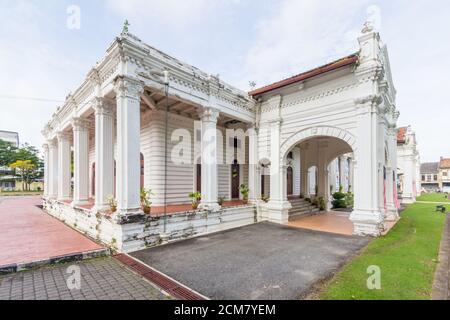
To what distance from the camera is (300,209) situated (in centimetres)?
1188

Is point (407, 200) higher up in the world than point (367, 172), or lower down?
lower down

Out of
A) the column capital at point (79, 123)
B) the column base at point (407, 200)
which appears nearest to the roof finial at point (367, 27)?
the column capital at point (79, 123)

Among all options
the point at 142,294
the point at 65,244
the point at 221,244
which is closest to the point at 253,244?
the point at 221,244

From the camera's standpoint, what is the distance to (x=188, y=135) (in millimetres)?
10461

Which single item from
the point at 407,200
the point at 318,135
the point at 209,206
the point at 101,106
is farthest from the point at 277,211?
the point at 407,200

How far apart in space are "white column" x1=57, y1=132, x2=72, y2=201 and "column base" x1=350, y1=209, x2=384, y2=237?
1311 centimetres

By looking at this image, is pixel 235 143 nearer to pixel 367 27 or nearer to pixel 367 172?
pixel 367 172

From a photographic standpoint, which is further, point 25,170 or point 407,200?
point 25,170

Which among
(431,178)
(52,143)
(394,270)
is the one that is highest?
(52,143)

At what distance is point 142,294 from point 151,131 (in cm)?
699

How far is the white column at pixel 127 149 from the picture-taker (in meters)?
5.98

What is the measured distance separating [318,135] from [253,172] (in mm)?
3272

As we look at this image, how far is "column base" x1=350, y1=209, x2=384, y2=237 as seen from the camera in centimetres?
741

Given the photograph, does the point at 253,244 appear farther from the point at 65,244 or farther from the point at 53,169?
the point at 53,169
